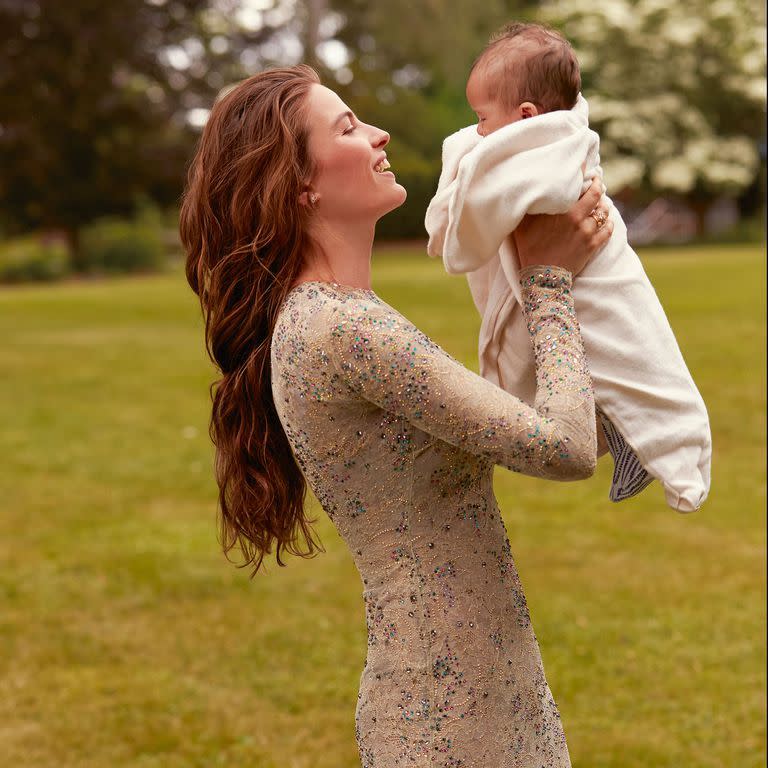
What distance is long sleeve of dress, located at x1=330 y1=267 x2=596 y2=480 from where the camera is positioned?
1753mm

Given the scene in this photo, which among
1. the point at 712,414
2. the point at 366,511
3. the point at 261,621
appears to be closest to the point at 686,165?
the point at 712,414

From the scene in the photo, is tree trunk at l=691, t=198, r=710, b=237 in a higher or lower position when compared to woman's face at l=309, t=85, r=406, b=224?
lower

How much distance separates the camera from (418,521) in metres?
1.95

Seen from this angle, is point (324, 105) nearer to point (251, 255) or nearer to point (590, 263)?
point (251, 255)

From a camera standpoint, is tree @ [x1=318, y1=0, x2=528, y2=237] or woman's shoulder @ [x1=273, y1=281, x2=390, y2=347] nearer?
woman's shoulder @ [x1=273, y1=281, x2=390, y2=347]

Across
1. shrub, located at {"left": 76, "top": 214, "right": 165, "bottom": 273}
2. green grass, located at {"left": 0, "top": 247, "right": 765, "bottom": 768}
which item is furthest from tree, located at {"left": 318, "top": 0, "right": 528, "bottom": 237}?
green grass, located at {"left": 0, "top": 247, "right": 765, "bottom": 768}

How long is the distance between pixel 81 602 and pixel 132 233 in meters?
24.6

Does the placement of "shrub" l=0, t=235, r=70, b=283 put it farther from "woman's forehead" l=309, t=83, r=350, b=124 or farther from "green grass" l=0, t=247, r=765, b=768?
"woman's forehead" l=309, t=83, r=350, b=124

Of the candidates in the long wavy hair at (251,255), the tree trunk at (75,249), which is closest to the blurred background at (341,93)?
the tree trunk at (75,249)

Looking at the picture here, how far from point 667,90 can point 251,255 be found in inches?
1349

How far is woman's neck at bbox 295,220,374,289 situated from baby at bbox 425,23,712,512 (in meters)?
0.13

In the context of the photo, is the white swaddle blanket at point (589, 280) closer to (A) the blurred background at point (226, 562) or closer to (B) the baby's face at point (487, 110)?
(B) the baby's face at point (487, 110)

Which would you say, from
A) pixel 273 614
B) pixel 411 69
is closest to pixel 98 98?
pixel 411 69

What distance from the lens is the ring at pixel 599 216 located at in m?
1.87
